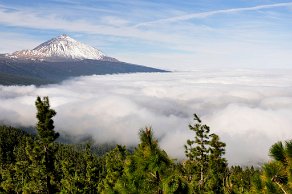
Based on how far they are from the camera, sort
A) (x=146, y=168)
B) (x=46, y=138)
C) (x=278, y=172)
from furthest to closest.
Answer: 1. (x=46, y=138)
2. (x=146, y=168)
3. (x=278, y=172)

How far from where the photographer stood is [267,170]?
9766 mm

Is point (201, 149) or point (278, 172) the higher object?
point (278, 172)

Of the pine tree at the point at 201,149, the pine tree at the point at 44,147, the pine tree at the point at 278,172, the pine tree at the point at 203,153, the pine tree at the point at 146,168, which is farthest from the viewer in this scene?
the pine tree at the point at 201,149

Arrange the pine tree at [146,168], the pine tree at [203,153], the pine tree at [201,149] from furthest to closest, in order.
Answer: the pine tree at [201,149] → the pine tree at [203,153] → the pine tree at [146,168]

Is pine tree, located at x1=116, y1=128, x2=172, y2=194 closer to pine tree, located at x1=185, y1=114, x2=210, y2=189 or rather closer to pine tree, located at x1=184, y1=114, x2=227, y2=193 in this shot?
pine tree, located at x1=184, y1=114, x2=227, y2=193

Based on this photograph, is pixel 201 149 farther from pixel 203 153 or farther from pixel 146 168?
pixel 146 168

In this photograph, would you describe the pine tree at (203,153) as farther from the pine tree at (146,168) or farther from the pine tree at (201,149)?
the pine tree at (146,168)

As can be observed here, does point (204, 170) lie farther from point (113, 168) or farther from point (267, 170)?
point (267, 170)

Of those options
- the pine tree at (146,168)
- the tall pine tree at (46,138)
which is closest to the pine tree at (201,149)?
the tall pine tree at (46,138)

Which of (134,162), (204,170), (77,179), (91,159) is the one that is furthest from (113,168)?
(134,162)

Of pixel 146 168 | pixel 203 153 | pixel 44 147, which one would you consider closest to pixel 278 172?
pixel 146 168

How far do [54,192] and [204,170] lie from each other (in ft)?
77.7

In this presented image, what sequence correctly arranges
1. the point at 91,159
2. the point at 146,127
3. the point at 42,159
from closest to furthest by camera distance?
the point at 146,127, the point at 42,159, the point at 91,159

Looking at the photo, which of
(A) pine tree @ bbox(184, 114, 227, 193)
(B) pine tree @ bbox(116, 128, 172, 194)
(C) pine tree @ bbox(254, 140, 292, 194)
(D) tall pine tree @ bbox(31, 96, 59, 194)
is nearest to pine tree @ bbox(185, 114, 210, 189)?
(A) pine tree @ bbox(184, 114, 227, 193)
